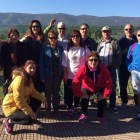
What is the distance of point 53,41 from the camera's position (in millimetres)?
4859

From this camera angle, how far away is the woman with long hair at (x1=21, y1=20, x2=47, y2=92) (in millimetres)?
5008

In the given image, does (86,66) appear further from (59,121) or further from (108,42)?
(59,121)

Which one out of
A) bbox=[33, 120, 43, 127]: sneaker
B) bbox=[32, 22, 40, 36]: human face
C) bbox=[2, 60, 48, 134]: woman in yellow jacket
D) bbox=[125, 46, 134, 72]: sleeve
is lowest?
bbox=[33, 120, 43, 127]: sneaker

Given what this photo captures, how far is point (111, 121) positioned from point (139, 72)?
147 centimetres

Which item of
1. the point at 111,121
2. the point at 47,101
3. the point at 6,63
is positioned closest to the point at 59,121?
the point at 47,101

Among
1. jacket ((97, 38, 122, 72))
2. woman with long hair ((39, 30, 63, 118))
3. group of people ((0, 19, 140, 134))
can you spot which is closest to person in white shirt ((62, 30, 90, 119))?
group of people ((0, 19, 140, 134))

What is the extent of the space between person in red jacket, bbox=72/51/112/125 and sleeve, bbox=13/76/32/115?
131 centimetres

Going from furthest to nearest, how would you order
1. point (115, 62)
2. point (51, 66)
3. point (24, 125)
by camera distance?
point (115, 62)
point (51, 66)
point (24, 125)

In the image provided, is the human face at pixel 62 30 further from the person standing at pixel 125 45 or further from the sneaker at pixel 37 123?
the sneaker at pixel 37 123

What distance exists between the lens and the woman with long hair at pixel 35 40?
197 inches

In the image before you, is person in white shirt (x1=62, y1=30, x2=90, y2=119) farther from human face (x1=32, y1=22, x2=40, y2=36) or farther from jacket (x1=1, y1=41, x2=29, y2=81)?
jacket (x1=1, y1=41, x2=29, y2=81)

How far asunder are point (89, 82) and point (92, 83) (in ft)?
0.25

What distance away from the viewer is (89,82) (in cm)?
482

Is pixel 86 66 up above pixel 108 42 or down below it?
→ below
